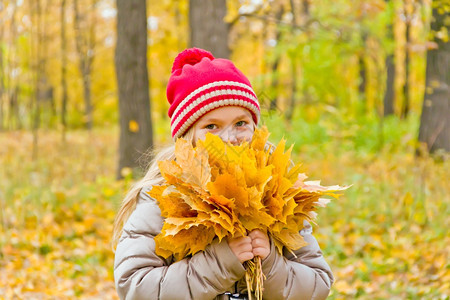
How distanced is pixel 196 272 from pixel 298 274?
424 mm

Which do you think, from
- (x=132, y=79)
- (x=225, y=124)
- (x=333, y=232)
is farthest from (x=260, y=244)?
(x=132, y=79)

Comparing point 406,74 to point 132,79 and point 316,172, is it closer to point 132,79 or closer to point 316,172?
point 316,172

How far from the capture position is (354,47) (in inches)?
372

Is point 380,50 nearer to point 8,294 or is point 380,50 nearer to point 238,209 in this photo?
point 8,294

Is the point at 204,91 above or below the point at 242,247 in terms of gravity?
above

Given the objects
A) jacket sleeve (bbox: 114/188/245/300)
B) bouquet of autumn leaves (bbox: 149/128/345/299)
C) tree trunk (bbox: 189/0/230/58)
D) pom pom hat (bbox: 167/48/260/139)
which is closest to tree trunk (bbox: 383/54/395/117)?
tree trunk (bbox: 189/0/230/58)

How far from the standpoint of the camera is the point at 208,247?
1.97 meters

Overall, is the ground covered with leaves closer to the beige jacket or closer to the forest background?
the forest background

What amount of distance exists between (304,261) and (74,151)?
10.7 m

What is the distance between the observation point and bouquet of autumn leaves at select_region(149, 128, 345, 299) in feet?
5.99

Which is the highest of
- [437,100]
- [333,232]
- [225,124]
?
[225,124]

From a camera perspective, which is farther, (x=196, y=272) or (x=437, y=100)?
(x=437, y=100)

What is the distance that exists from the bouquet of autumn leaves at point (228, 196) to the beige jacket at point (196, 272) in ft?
0.18

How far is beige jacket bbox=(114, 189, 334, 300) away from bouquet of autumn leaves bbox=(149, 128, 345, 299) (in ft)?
0.18
